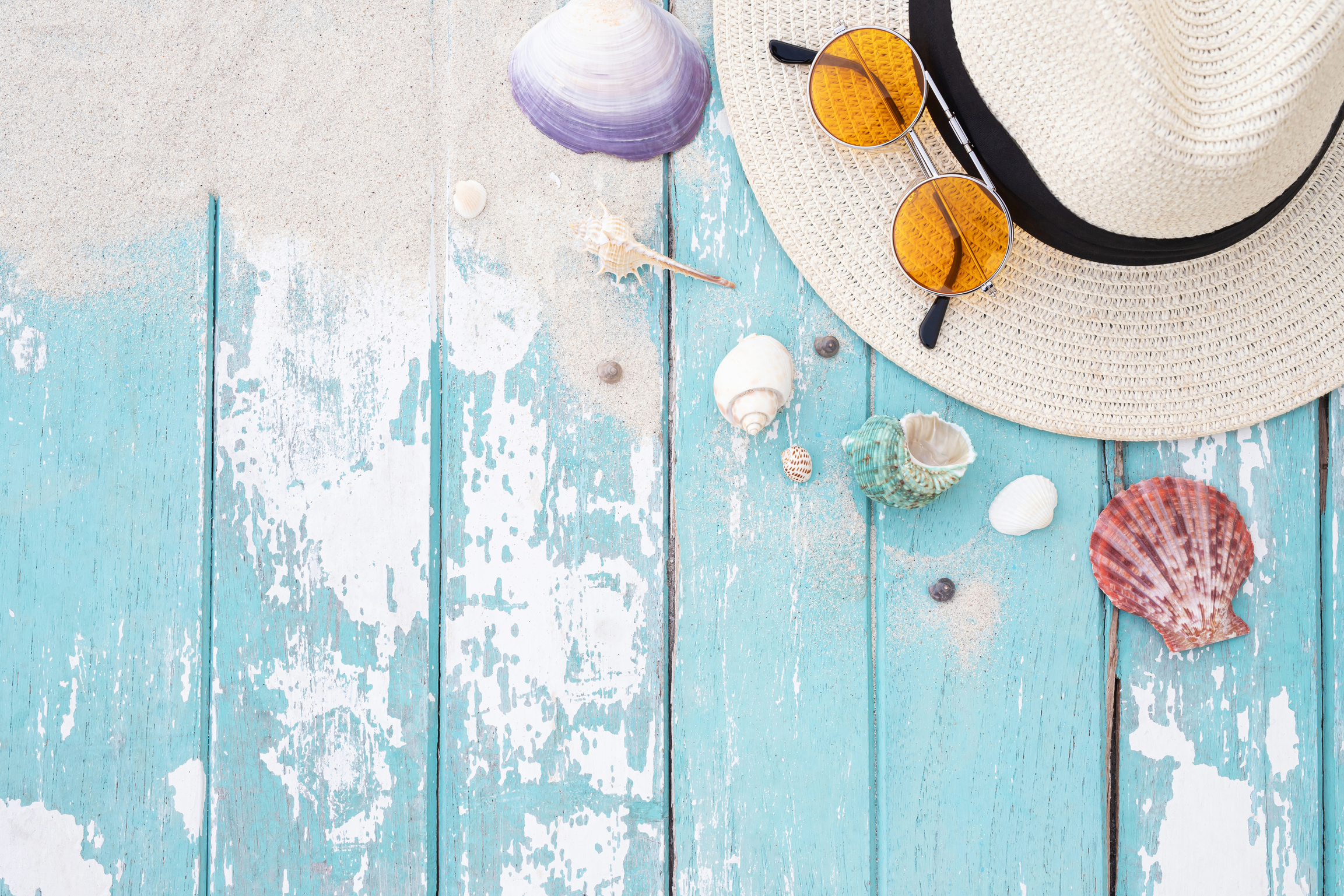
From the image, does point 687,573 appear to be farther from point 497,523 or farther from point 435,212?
point 435,212

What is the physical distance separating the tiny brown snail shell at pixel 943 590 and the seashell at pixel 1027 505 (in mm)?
82

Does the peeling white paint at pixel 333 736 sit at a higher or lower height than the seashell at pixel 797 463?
lower

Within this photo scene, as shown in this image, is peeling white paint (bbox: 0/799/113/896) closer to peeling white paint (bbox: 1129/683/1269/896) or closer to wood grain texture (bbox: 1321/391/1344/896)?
peeling white paint (bbox: 1129/683/1269/896)

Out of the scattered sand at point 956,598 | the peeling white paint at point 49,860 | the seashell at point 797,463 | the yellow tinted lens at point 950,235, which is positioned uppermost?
the yellow tinted lens at point 950,235

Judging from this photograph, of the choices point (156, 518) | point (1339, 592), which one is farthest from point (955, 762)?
point (156, 518)

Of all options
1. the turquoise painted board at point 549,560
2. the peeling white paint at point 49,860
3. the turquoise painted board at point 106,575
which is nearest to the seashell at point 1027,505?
the turquoise painted board at point 549,560

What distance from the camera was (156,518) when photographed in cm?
80

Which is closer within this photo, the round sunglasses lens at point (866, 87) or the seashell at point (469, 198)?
the round sunglasses lens at point (866, 87)

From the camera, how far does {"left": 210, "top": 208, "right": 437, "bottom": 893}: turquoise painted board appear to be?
31.5 inches

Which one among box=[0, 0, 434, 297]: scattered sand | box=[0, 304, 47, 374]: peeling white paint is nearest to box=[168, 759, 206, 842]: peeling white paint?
box=[0, 304, 47, 374]: peeling white paint

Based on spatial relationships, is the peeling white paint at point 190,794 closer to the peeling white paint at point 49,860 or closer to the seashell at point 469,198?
the peeling white paint at point 49,860

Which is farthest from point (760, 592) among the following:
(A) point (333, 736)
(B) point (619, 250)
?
(A) point (333, 736)

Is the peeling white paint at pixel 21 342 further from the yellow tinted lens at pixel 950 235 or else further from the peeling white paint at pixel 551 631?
the yellow tinted lens at pixel 950 235

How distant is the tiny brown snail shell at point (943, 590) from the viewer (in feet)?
2.55
